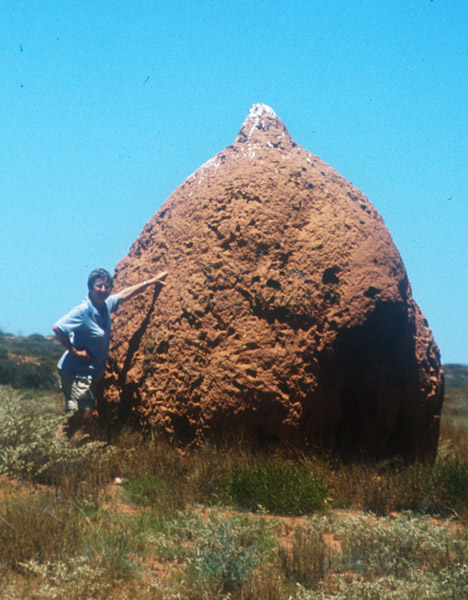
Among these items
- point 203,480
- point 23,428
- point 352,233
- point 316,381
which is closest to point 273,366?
point 316,381

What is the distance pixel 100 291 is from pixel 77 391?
2.88 feet

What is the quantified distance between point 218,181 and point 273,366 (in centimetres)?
209

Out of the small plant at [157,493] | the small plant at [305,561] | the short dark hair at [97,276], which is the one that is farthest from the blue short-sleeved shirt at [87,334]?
the small plant at [305,561]

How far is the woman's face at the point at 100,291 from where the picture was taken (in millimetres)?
5082

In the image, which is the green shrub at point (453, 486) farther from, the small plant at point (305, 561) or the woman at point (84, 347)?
the woman at point (84, 347)

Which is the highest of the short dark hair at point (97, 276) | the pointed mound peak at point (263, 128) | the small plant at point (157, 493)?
the pointed mound peak at point (263, 128)

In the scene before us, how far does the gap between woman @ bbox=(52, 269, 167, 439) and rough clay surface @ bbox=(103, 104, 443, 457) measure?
0.45 metres

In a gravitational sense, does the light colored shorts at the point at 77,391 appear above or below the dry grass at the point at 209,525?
above

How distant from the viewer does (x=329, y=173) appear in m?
6.25

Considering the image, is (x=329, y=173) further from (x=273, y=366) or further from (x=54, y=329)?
(x=54, y=329)

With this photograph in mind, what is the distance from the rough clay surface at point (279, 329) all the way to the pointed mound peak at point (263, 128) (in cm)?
57

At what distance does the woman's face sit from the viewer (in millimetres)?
5082

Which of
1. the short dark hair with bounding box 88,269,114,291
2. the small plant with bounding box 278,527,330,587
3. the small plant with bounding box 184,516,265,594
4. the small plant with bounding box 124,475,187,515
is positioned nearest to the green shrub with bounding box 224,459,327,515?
the small plant with bounding box 124,475,187,515

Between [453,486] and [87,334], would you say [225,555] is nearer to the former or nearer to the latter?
[453,486]
